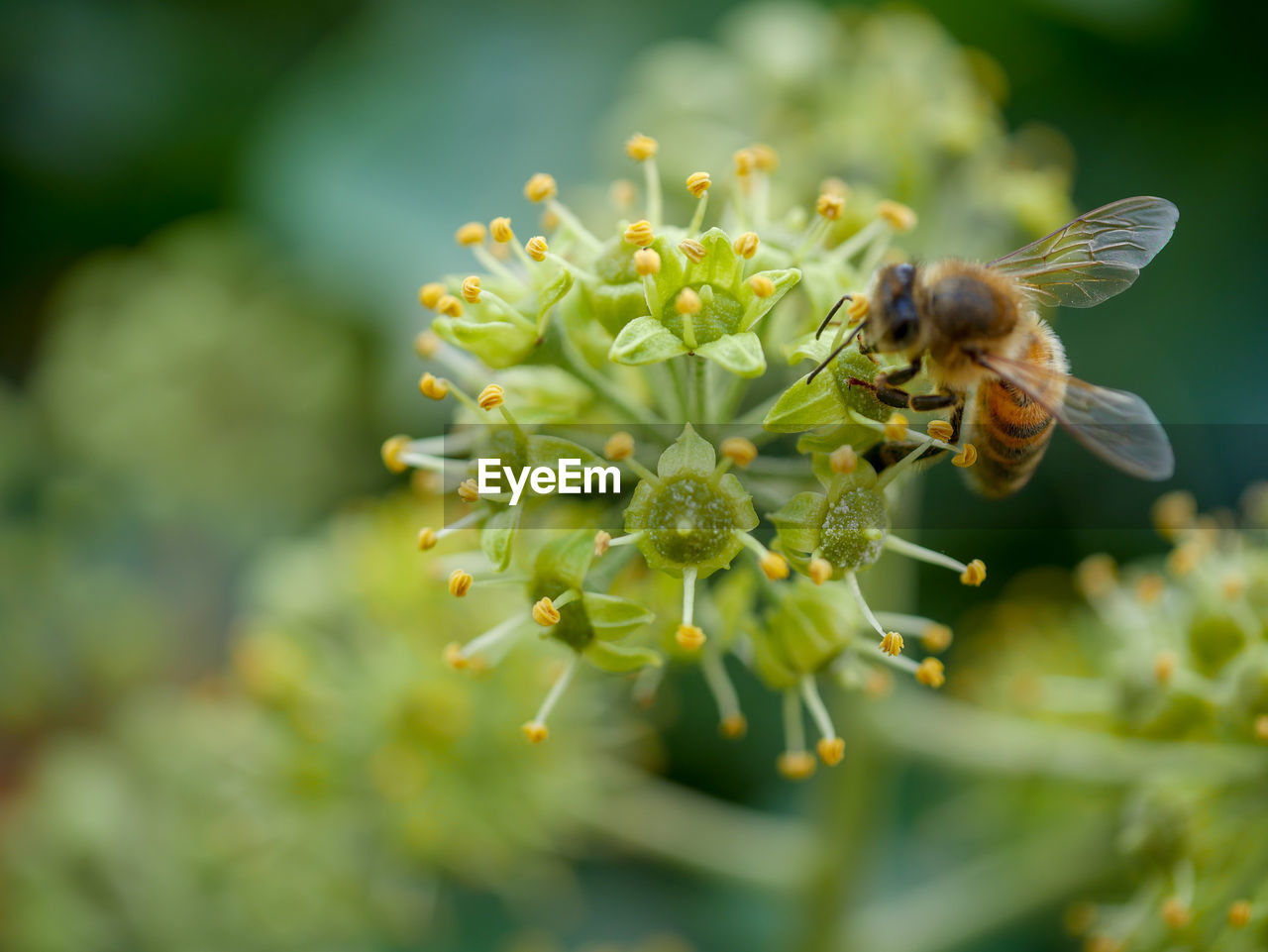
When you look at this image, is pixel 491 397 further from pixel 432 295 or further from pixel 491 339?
pixel 432 295

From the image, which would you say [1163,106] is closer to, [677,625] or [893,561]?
[893,561]

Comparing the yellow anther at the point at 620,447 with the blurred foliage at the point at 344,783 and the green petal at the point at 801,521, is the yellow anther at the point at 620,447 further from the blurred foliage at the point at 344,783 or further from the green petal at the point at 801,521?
the blurred foliage at the point at 344,783

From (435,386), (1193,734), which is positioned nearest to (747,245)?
(435,386)

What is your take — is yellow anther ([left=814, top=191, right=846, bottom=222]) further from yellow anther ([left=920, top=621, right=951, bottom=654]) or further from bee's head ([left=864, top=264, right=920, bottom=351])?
yellow anther ([left=920, top=621, right=951, bottom=654])

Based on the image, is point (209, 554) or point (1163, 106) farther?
point (209, 554)

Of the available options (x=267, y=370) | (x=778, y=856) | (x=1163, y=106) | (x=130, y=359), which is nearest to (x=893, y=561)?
(x=778, y=856)

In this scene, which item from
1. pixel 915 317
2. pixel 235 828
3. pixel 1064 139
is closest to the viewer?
pixel 915 317
